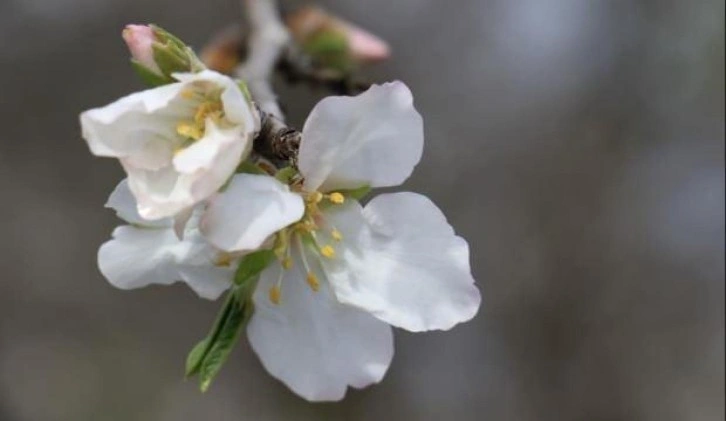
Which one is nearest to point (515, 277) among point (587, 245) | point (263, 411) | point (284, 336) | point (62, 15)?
point (587, 245)

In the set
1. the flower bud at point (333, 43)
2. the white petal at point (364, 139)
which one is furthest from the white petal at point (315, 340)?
Result: the flower bud at point (333, 43)

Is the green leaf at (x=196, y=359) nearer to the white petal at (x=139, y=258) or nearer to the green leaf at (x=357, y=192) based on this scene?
the white petal at (x=139, y=258)

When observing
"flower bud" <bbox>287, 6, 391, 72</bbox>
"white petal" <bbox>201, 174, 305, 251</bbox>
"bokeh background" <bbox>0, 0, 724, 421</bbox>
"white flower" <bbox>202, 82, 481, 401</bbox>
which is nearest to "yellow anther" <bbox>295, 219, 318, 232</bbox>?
"white flower" <bbox>202, 82, 481, 401</bbox>

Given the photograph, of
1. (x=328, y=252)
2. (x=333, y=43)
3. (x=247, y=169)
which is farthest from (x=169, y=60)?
(x=333, y=43)

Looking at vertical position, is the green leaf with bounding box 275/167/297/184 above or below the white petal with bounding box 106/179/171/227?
above

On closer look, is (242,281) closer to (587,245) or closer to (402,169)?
(402,169)

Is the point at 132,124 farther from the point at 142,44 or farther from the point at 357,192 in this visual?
the point at 357,192

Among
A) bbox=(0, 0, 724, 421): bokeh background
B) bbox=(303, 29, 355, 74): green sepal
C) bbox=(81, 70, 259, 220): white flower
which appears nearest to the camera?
bbox=(81, 70, 259, 220): white flower

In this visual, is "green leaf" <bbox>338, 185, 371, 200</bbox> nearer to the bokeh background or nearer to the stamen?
the stamen
